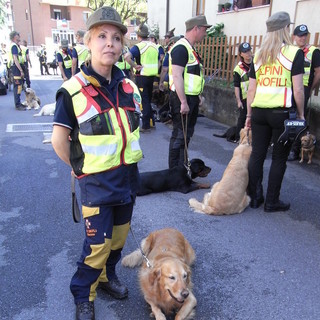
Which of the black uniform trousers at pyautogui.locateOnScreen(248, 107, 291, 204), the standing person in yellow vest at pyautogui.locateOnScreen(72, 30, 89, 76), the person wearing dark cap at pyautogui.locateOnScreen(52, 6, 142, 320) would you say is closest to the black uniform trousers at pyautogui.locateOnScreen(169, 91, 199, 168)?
the black uniform trousers at pyautogui.locateOnScreen(248, 107, 291, 204)

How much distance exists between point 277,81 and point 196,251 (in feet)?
6.83

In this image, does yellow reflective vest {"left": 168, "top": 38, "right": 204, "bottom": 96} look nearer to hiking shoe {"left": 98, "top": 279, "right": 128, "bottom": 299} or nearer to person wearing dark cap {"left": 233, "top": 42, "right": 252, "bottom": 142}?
person wearing dark cap {"left": 233, "top": 42, "right": 252, "bottom": 142}

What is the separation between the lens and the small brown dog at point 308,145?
582 cm

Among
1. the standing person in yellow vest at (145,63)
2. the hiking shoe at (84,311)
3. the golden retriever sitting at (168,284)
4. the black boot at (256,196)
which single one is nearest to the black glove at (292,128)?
the black boot at (256,196)

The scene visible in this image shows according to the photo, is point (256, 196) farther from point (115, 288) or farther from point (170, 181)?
point (115, 288)

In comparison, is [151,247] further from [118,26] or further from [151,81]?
[151,81]

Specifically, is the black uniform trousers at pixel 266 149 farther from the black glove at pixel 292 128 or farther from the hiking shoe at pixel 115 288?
the hiking shoe at pixel 115 288

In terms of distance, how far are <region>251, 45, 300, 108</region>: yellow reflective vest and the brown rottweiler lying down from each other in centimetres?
161

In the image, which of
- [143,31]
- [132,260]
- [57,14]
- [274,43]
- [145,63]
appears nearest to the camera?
[132,260]

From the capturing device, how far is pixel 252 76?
4031mm

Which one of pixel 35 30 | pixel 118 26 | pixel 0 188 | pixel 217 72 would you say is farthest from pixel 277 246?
pixel 35 30

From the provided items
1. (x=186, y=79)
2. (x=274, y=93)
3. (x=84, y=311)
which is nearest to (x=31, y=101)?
(x=186, y=79)

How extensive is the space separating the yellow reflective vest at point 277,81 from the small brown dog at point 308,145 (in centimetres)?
239

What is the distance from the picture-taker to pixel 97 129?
6.77 ft
